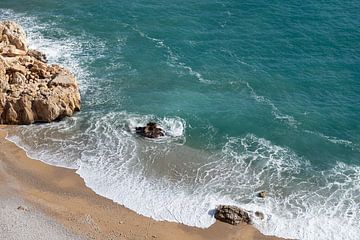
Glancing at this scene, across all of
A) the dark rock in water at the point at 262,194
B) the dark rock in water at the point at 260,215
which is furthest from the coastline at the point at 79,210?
the dark rock in water at the point at 262,194

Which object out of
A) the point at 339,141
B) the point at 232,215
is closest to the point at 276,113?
the point at 339,141

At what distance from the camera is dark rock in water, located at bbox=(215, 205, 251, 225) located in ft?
177

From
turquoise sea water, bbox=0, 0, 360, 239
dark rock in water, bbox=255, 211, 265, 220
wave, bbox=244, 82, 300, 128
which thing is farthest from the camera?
wave, bbox=244, 82, 300, 128

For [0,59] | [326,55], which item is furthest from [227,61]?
[0,59]

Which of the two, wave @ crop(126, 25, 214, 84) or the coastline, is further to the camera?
wave @ crop(126, 25, 214, 84)

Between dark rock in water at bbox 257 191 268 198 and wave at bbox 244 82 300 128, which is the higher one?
wave at bbox 244 82 300 128

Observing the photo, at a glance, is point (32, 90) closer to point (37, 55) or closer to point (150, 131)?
point (37, 55)

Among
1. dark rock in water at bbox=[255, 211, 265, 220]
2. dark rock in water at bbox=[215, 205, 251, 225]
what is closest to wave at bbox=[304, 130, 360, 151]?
dark rock in water at bbox=[255, 211, 265, 220]

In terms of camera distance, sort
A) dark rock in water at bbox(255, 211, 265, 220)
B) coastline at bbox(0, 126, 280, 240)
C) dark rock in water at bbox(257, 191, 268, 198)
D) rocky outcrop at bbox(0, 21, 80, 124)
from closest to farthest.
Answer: coastline at bbox(0, 126, 280, 240)
dark rock in water at bbox(255, 211, 265, 220)
dark rock in water at bbox(257, 191, 268, 198)
rocky outcrop at bbox(0, 21, 80, 124)

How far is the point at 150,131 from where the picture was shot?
66062 millimetres

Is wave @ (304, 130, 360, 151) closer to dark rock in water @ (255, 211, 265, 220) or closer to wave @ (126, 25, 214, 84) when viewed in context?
dark rock in water @ (255, 211, 265, 220)

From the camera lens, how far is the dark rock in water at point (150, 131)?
216ft

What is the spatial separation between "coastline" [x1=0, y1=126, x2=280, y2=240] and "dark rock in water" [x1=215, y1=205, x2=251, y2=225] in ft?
1.90

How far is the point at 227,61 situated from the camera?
7975 cm
